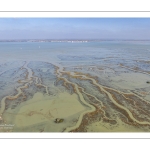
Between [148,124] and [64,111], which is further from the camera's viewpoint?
[64,111]

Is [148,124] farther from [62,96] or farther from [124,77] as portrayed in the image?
[124,77]

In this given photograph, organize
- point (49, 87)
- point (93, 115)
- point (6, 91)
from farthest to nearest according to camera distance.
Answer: point (49, 87) → point (6, 91) → point (93, 115)

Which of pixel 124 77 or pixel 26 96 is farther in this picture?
pixel 124 77

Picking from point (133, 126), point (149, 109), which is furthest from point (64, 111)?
point (149, 109)
